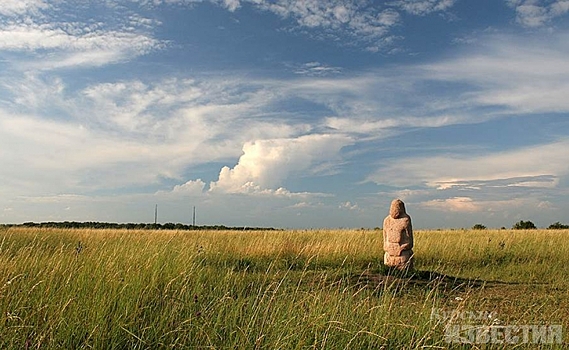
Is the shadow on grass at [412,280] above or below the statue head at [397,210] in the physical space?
below

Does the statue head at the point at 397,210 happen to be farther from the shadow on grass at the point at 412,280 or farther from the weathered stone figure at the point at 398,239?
the shadow on grass at the point at 412,280

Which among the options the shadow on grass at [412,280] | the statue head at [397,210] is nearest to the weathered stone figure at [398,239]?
the statue head at [397,210]

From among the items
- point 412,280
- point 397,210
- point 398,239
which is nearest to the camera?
point 412,280

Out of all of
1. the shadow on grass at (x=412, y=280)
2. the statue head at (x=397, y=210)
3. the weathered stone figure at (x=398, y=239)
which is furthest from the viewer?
the statue head at (x=397, y=210)

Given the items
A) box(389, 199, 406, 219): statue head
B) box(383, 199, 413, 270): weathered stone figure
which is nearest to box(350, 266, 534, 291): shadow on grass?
box(383, 199, 413, 270): weathered stone figure

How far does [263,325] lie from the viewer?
4684mm

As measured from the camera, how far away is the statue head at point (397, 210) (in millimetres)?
11977

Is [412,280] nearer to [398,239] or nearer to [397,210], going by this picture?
[398,239]

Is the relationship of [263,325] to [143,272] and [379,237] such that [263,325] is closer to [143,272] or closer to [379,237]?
[143,272]

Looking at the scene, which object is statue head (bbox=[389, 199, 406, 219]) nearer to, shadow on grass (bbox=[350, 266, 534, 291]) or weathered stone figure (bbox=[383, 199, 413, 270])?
weathered stone figure (bbox=[383, 199, 413, 270])

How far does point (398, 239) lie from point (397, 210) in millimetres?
690

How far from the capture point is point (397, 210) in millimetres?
11969

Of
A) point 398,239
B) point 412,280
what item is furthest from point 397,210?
point 412,280

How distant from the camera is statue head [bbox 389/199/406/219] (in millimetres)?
11977
